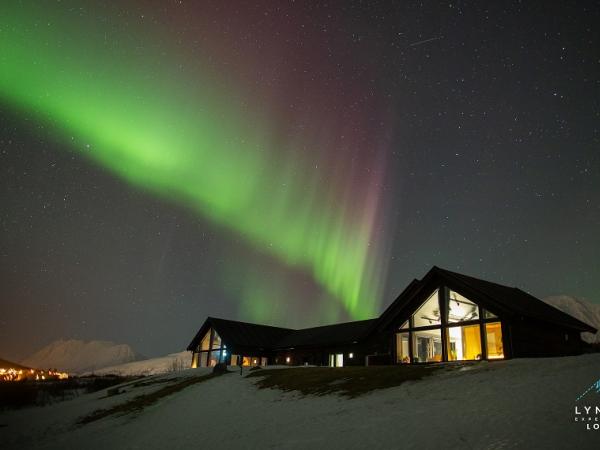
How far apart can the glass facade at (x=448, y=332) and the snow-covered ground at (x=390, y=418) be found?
19.1 ft

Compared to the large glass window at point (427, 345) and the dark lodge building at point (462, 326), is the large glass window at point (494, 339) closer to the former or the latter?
the dark lodge building at point (462, 326)

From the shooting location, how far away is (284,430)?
13.7 m

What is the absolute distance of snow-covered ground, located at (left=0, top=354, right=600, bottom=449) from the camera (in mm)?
10078

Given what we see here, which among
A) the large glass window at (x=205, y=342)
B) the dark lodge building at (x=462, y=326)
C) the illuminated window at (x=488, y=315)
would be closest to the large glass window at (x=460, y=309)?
the dark lodge building at (x=462, y=326)

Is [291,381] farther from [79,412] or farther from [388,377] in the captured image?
[79,412]

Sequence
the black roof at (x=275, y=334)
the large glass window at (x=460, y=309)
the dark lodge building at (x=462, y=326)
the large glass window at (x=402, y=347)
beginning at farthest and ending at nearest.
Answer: the black roof at (x=275, y=334) → the large glass window at (x=402, y=347) → the large glass window at (x=460, y=309) → the dark lodge building at (x=462, y=326)

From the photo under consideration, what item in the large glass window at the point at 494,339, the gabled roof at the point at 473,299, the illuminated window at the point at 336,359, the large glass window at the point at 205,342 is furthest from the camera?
the large glass window at the point at 205,342

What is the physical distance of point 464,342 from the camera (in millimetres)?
25766

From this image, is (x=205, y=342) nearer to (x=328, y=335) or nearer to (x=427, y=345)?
(x=328, y=335)

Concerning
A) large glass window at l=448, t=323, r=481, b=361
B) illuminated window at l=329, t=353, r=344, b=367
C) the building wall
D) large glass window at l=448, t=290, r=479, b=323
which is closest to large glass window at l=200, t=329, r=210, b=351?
Result: illuminated window at l=329, t=353, r=344, b=367

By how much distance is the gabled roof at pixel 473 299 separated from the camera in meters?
24.2

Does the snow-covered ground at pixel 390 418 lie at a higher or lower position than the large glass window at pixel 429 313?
lower

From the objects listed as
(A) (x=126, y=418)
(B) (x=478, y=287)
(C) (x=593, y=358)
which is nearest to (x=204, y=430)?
(A) (x=126, y=418)

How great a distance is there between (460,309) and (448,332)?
163 centimetres
